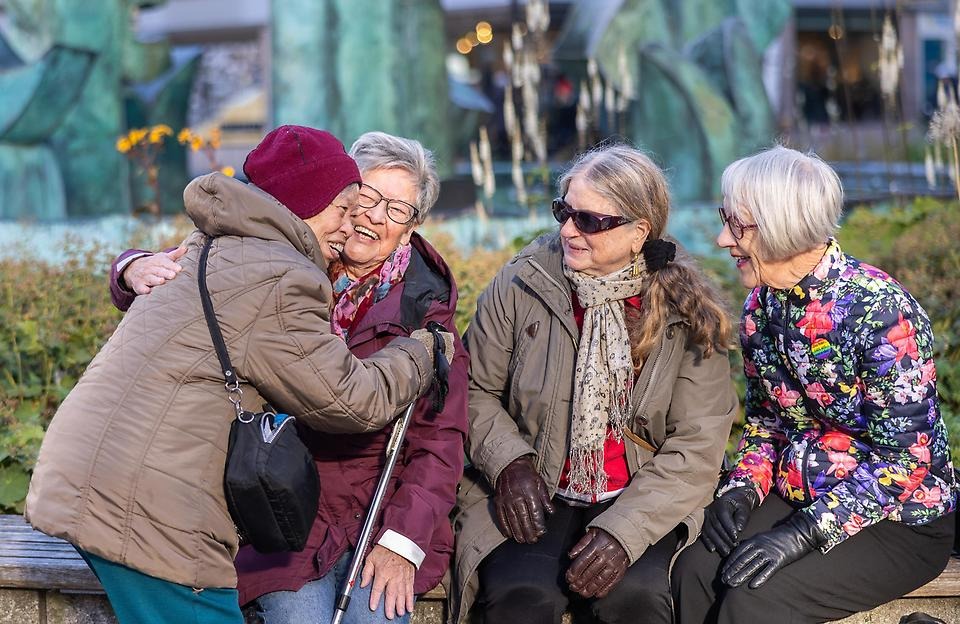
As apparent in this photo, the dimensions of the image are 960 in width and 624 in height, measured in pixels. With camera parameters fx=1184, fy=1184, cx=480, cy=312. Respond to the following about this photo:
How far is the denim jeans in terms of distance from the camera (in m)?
3.22

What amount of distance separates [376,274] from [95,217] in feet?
23.8

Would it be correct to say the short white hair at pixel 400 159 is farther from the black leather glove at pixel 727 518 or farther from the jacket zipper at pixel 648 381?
the black leather glove at pixel 727 518

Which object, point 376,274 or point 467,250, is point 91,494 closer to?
point 376,274

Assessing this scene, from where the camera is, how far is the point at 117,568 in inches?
108

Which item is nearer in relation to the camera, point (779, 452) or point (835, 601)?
point (835, 601)

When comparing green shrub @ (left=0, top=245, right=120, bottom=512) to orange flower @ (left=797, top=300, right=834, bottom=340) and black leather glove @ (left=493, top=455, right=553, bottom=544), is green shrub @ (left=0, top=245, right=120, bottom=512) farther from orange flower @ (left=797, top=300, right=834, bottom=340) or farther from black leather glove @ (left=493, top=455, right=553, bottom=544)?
orange flower @ (left=797, top=300, right=834, bottom=340)

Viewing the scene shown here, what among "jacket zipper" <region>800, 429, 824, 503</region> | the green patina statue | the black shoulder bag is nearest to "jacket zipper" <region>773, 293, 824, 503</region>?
"jacket zipper" <region>800, 429, 824, 503</region>

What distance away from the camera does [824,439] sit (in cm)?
350

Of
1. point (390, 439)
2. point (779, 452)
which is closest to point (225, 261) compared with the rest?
point (390, 439)

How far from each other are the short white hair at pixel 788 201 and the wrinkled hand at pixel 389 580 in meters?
1.38

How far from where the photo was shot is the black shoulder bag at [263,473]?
8.89ft

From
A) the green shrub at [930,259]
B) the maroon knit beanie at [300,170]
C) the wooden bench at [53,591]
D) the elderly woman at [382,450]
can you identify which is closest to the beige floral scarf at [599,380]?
the elderly woman at [382,450]

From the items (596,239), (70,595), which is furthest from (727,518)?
(70,595)

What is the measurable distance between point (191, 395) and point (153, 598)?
49cm
